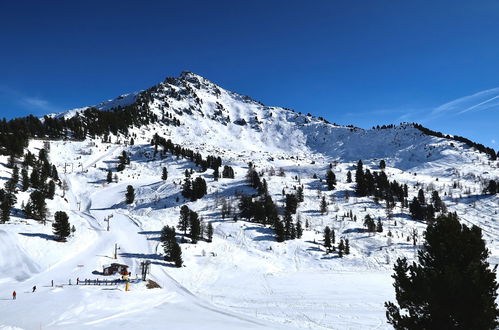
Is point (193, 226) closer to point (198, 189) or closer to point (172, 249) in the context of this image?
point (172, 249)

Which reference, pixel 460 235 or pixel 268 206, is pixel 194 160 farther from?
pixel 460 235

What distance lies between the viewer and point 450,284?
14.8 meters

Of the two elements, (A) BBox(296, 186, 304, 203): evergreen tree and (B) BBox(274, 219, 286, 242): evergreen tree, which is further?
(A) BBox(296, 186, 304, 203): evergreen tree

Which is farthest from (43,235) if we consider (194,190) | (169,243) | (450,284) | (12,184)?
(450,284)

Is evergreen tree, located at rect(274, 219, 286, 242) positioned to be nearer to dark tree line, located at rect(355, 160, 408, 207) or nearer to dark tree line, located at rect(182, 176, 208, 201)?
dark tree line, located at rect(182, 176, 208, 201)

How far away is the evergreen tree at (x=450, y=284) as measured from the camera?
14711 millimetres

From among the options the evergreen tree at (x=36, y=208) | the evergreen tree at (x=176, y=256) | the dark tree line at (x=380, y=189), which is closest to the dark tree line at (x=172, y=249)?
the evergreen tree at (x=176, y=256)

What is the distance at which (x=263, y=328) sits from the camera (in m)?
37.5

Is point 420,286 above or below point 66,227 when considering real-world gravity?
above

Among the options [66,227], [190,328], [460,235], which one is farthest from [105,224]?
[460,235]

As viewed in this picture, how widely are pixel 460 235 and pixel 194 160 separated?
185315 mm

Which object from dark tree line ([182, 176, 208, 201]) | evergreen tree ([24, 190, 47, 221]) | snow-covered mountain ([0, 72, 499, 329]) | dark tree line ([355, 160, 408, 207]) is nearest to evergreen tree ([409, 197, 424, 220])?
snow-covered mountain ([0, 72, 499, 329])

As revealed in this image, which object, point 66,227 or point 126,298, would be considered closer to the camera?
point 126,298

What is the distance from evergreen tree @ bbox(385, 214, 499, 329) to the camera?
14711 mm
